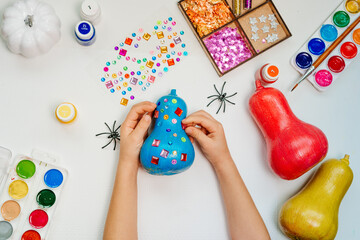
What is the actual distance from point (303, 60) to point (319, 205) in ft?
1.54

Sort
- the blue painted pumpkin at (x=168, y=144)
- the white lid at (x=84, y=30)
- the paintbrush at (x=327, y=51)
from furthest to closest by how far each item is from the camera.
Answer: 1. the paintbrush at (x=327, y=51)
2. the white lid at (x=84, y=30)
3. the blue painted pumpkin at (x=168, y=144)

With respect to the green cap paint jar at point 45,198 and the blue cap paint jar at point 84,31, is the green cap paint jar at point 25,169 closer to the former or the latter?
the green cap paint jar at point 45,198

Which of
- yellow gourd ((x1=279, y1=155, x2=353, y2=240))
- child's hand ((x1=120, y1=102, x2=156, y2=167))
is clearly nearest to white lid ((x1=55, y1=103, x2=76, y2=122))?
child's hand ((x1=120, y1=102, x2=156, y2=167))

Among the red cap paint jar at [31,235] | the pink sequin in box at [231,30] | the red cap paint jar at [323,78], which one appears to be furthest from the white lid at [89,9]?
the red cap paint jar at [323,78]

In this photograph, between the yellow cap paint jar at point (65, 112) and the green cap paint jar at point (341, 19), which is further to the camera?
the green cap paint jar at point (341, 19)

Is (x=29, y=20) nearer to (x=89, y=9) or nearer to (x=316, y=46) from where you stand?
(x=89, y=9)

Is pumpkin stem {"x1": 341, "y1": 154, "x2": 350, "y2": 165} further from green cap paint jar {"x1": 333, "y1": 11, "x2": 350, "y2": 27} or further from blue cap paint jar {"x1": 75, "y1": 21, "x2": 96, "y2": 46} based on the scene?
blue cap paint jar {"x1": 75, "y1": 21, "x2": 96, "y2": 46}

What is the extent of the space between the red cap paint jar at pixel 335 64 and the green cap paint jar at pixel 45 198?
968 mm

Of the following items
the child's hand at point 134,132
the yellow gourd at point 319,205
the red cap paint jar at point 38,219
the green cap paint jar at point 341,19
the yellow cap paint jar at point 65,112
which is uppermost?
the green cap paint jar at point 341,19

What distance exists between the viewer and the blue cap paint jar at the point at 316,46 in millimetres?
1085

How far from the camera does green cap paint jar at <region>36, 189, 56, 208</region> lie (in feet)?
2.92

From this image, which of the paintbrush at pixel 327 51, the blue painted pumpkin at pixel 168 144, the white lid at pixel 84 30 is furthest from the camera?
the paintbrush at pixel 327 51

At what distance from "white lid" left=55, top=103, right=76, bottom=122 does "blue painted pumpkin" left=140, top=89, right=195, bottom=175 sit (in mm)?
234

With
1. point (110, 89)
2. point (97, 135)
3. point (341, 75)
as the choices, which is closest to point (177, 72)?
point (110, 89)
